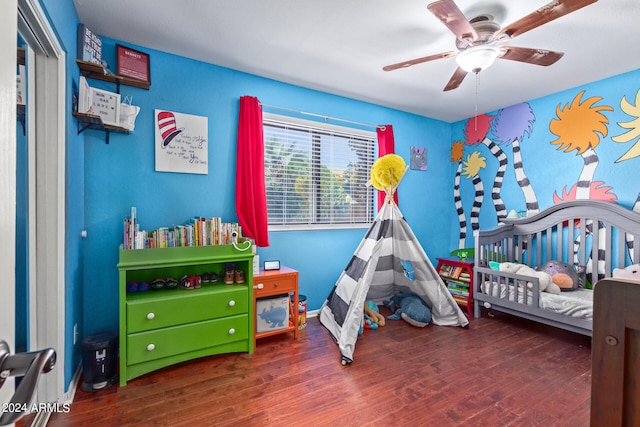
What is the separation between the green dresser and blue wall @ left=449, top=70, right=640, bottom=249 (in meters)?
3.22

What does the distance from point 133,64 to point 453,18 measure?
2282mm

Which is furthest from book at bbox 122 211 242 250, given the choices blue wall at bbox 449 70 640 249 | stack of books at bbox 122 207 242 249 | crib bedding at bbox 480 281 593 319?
blue wall at bbox 449 70 640 249

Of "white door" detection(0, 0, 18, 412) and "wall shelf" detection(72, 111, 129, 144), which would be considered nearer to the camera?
"white door" detection(0, 0, 18, 412)

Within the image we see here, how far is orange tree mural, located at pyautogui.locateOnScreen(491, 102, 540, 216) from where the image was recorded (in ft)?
11.3

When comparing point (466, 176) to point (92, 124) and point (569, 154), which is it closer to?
point (569, 154)

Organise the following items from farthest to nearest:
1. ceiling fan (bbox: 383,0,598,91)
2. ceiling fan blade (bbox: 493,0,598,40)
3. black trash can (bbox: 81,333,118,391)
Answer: black trash can (bbox: 81,333,118,391) < ceiling fan (bbox: 383,0,598,91) < ceiling fan blade (bbox: 493,0,598,40)

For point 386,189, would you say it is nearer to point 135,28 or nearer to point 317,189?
point 317,189

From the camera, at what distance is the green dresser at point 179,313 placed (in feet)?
6.48

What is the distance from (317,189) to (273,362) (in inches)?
69.7

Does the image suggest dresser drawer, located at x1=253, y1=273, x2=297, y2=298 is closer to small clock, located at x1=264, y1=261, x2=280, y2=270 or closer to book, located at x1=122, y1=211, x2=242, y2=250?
small clock, located at x1=264, y1=261, x2=280, y2=270

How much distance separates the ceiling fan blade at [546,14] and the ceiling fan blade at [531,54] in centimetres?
20

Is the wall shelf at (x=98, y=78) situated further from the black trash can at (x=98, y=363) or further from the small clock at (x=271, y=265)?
the small clock at (x=271, y=265)

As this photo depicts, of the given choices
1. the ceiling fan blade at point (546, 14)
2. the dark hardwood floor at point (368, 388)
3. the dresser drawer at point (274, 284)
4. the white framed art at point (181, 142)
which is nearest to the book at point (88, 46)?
the white framed art at point (181, 142)

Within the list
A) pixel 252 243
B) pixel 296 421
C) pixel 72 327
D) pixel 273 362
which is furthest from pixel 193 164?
pixel 296 421
